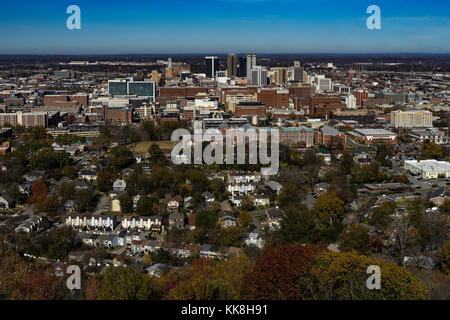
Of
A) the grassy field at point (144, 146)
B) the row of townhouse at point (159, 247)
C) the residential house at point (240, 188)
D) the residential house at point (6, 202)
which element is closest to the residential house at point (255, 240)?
the row of townhouse at point (159, 247)

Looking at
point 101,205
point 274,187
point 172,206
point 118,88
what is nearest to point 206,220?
point 172,206

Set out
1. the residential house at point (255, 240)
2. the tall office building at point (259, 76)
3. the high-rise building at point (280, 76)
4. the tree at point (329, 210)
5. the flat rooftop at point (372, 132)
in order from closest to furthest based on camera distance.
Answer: the residential house at point (255, 240) < the tree at point (329, 210) < the flat rooftop at point (372, 132) < the tall office building at point (259, 76) < the high-rise building at point (280, 76)

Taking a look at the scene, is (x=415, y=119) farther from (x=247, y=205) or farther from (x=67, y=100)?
(x=67, y=100)

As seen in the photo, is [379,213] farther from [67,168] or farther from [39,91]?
[39,91]

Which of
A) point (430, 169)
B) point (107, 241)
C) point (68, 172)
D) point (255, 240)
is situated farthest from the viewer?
point (430, 169)

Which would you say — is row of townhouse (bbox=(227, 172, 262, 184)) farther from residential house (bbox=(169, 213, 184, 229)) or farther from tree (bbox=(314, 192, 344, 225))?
tree (bbox=(314, 192, 344, 225))

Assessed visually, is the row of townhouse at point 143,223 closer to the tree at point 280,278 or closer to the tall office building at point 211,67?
the tree at point 280,278

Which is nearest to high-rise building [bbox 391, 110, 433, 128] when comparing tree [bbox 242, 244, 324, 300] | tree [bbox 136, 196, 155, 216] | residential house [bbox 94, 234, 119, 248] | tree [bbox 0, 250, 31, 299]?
tree [bbox 136, 196, 155, 216]
